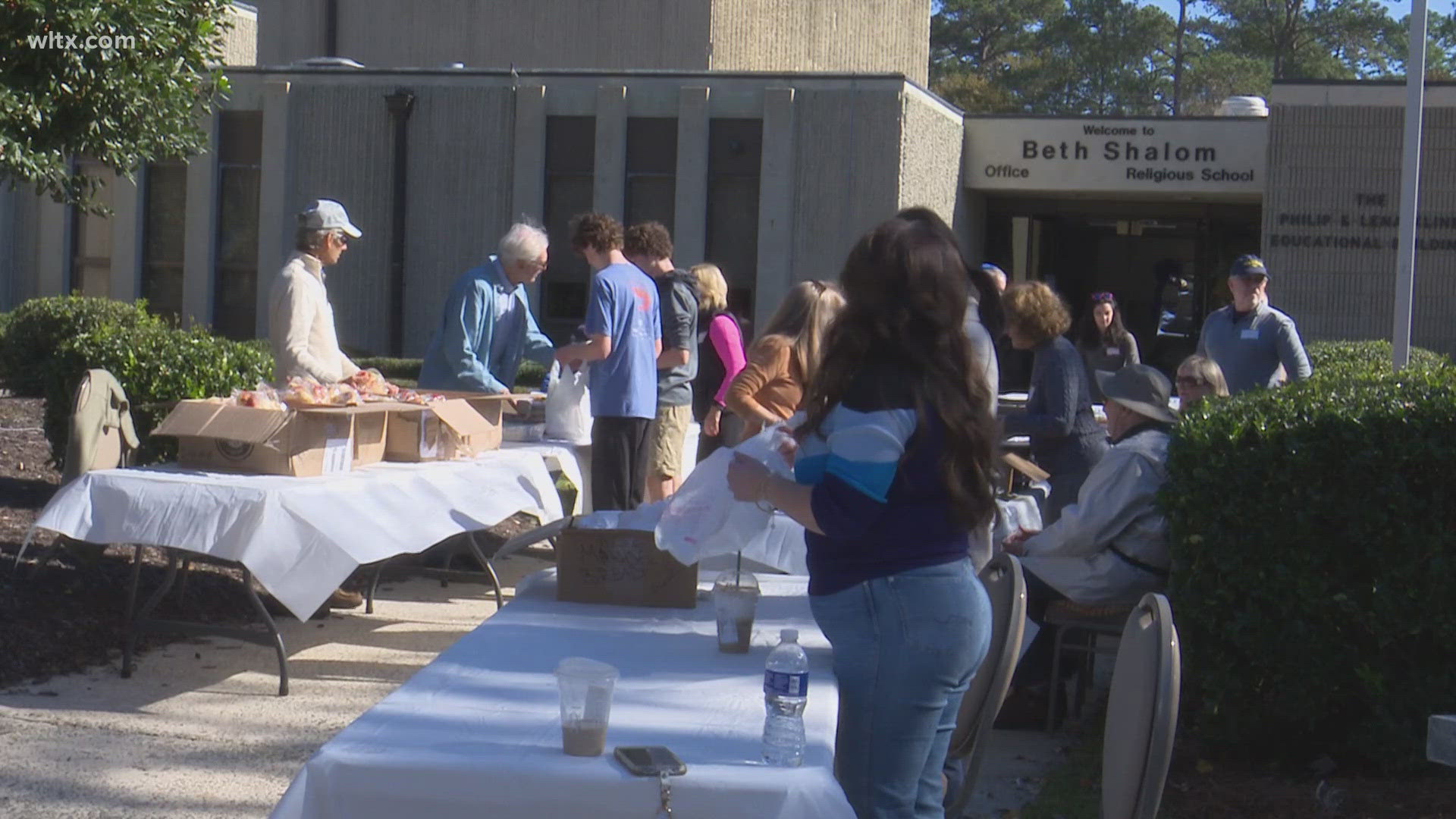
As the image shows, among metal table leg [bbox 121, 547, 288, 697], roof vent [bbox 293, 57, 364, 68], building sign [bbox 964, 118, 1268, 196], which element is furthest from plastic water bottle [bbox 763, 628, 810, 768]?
roof vent [bbox 293, 57, 364, 68]

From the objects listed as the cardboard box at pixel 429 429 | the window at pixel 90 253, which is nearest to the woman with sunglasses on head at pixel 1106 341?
the cardboard box at pixel 429 429

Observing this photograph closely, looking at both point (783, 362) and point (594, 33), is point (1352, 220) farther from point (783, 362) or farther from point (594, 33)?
point (783, 362)

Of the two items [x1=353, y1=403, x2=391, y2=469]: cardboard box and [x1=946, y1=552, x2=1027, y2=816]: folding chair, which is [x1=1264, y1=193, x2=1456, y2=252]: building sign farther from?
[x1=946, y1=552, x2=1027, y2=816]: folding chair

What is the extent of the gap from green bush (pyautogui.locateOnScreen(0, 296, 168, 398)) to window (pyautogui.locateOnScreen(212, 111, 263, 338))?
29.9ft

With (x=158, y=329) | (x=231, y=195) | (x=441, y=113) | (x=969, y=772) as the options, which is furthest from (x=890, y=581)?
(x=231, y=195)

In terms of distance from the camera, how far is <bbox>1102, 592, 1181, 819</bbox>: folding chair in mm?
2814

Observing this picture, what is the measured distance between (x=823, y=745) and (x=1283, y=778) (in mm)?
2992

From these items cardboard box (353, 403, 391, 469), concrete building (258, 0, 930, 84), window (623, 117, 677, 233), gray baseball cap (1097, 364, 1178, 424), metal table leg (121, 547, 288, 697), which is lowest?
metal table leg (121, 547, 288, 697)

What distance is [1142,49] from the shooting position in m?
56.2

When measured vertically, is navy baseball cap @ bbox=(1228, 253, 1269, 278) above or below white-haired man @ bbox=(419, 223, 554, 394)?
above

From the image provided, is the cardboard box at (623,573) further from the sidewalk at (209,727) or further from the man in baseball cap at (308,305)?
the man in baseball cap at (308,305)

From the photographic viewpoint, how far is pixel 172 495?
546cm

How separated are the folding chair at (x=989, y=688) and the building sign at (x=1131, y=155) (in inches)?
642

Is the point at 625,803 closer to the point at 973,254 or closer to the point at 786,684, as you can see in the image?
the point at 786,684
